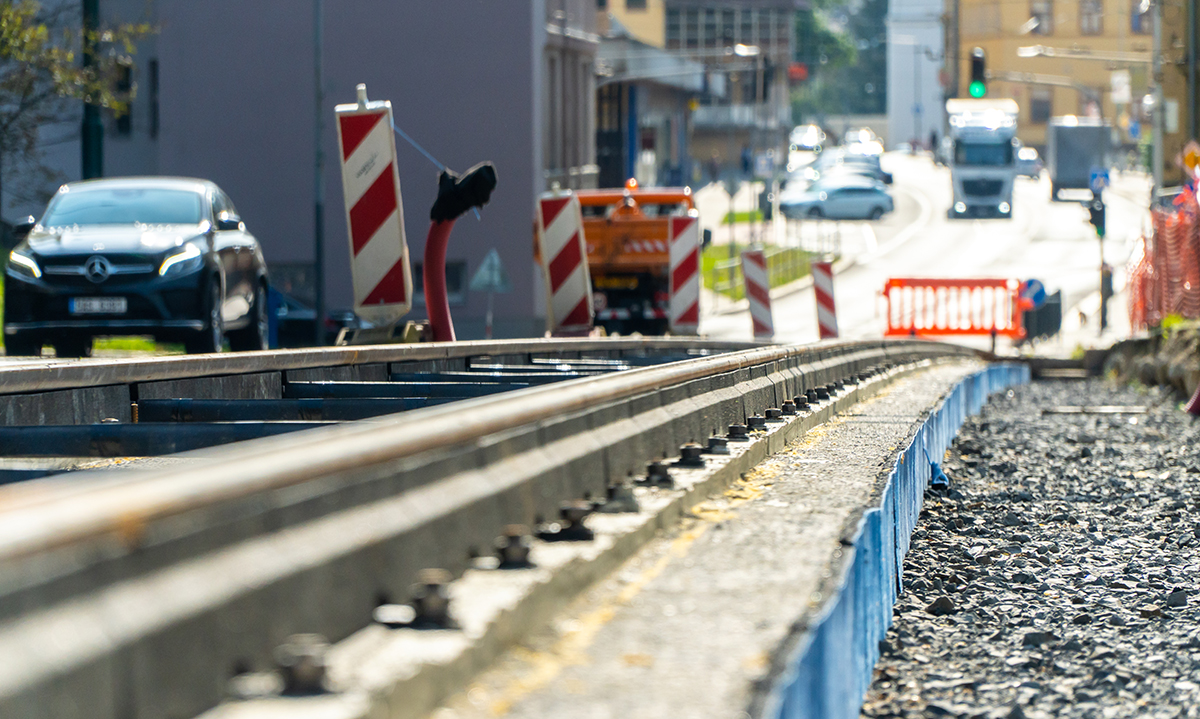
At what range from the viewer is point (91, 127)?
21.8 meters

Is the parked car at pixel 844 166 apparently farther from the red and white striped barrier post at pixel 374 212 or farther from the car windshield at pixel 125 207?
the red and white striped barrier post at pixel 374 212

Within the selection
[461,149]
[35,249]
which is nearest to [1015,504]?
[35,249]

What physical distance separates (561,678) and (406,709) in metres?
0.44

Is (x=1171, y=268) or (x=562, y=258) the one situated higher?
(x=562, y=258)

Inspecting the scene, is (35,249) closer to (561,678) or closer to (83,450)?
(83,450)

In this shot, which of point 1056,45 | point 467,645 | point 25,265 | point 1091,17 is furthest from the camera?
point 1056,45

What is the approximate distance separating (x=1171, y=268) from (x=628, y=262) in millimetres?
8608

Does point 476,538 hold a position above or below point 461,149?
below

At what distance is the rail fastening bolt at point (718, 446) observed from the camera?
588 centimetres

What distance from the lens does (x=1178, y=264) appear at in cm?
2508

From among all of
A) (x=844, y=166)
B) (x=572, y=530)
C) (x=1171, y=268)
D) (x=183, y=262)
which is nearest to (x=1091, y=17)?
(x=844, y=166)

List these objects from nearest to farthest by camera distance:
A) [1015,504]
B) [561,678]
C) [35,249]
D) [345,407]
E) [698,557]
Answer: [561,678], [698,557], [345,407], [1015,504], [35,249]

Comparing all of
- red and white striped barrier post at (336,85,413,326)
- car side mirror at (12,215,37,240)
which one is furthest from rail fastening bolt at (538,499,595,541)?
car side mirror at (12,215,37,240)

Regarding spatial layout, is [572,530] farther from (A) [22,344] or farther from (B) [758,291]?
(B) [758,291]
